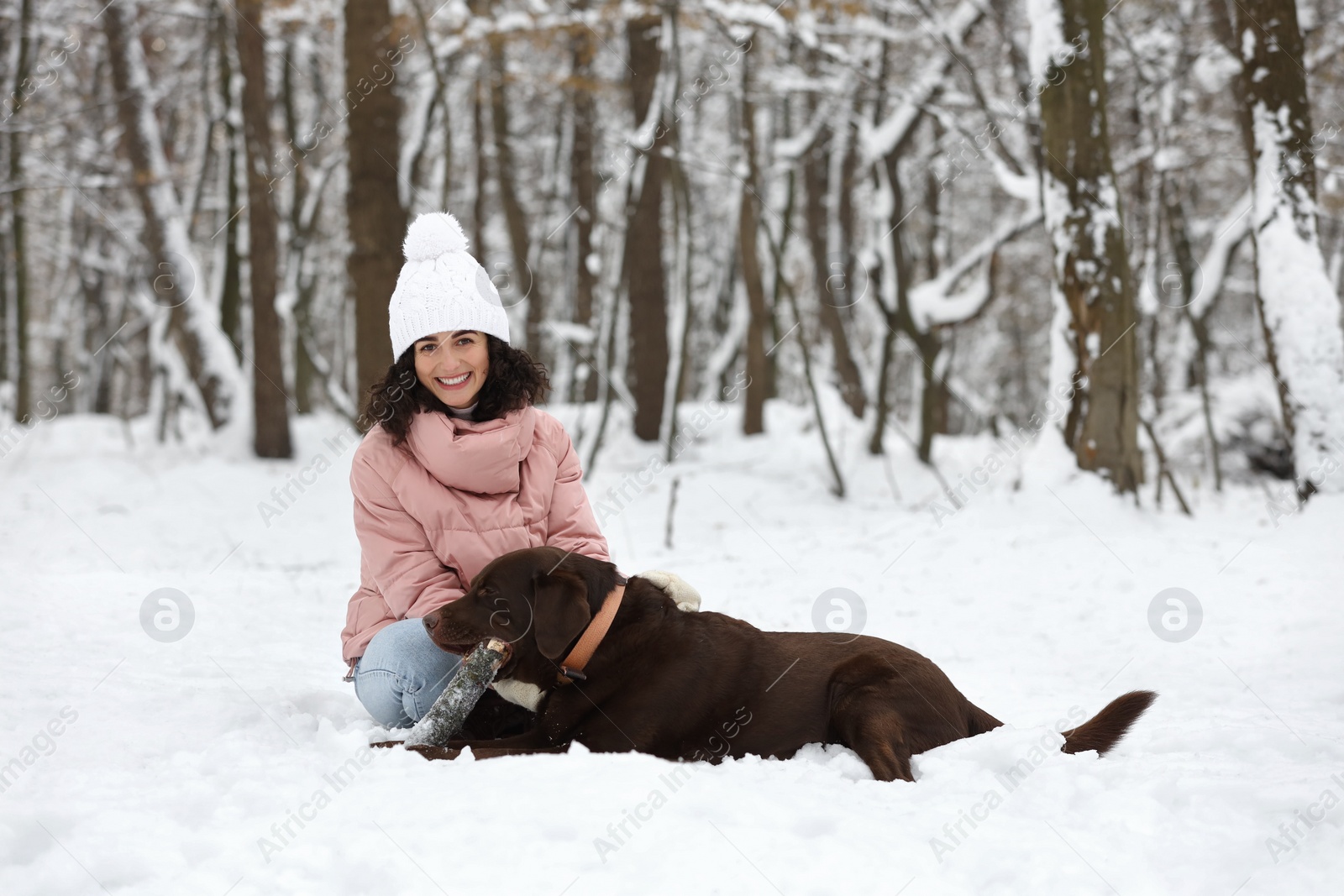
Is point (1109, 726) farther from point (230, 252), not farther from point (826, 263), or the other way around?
point (826, 263)

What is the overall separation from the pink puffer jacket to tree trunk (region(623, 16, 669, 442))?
361 inches

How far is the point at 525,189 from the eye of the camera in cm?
2506

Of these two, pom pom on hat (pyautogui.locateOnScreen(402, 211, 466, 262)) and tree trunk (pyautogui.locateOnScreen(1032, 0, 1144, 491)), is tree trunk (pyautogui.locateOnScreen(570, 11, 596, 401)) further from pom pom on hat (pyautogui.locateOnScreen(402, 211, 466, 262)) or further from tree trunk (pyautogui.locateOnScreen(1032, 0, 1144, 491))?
pom pom on hat (pyautogui.locateOnScreen(402, 211, 466, 262))

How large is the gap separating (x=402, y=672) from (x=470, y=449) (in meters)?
0.80

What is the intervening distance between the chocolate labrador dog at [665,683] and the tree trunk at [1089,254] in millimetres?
4382

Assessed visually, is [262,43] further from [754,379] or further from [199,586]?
[199,586]

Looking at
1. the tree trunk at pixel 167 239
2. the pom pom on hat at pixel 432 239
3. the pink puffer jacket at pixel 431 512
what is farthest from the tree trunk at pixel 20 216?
the pink puffer jacket at pixel 431 512

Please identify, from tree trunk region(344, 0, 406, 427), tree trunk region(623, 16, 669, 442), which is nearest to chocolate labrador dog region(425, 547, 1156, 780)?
tree trunk region(344, 0, 406, 427)

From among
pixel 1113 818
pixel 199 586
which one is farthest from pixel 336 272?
pixel 1113 818

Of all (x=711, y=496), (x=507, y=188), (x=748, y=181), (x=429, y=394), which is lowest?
(x=711, y=496)

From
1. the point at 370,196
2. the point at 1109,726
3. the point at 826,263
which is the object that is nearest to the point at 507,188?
the point at 826,263

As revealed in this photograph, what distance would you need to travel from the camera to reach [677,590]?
3520 mm

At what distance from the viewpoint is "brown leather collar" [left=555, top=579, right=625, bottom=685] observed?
328 centimetres

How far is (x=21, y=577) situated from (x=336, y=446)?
661 centimetres
